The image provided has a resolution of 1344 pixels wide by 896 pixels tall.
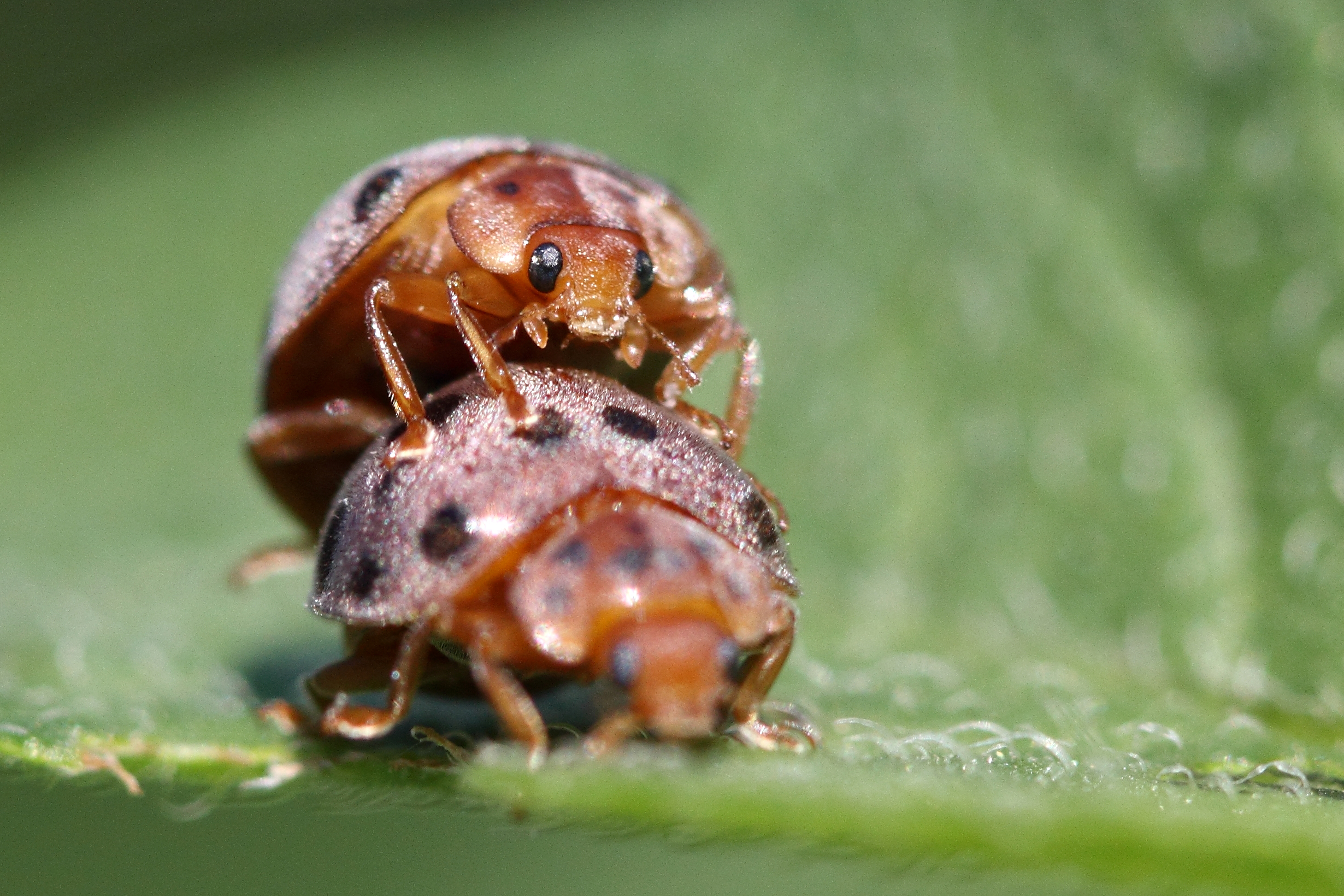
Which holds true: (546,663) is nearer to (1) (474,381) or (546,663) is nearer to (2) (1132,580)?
(1) (474,381)

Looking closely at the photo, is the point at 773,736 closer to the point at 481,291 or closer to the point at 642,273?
the point at 642,273

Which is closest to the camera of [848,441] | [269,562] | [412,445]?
[412,445]

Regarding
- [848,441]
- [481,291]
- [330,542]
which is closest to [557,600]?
[330,542]

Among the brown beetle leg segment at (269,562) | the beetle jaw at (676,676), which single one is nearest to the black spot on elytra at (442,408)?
the beetle jaw at (676,676)

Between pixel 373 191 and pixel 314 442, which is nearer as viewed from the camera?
pixel 373 191

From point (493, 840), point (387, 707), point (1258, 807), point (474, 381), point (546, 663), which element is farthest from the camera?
point (493, 840)

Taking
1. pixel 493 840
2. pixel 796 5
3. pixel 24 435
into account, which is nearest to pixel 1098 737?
pixel 493 840

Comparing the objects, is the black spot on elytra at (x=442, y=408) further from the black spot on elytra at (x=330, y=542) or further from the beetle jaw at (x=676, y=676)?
the beetle jaw at (x=676, y=676)
